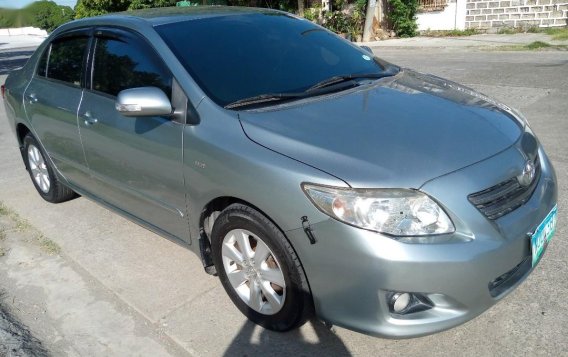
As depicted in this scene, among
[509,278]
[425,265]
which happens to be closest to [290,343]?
[425,265]

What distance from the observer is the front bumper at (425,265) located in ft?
6.81

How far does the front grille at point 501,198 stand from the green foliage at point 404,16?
738 inches

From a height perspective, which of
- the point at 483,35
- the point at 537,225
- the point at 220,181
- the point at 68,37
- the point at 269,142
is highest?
the point at 68,37

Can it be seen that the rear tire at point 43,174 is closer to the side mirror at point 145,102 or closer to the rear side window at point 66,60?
the rear side window at point 66,60

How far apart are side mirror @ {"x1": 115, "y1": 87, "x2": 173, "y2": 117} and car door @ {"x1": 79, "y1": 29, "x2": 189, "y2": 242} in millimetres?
122

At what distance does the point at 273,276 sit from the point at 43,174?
3.17 meters

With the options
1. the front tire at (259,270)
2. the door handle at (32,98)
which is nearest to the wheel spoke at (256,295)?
the front tire at (259,270)

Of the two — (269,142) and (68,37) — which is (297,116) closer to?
(269,142)

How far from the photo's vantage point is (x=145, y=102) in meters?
2.72

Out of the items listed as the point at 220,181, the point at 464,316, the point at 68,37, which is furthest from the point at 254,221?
the point at 68,37

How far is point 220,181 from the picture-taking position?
2566mm

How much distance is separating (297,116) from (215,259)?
95cm

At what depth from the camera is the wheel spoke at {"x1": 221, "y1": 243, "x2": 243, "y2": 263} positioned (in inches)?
106

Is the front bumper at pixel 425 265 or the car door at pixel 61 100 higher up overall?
the car door at pixel 61 100
